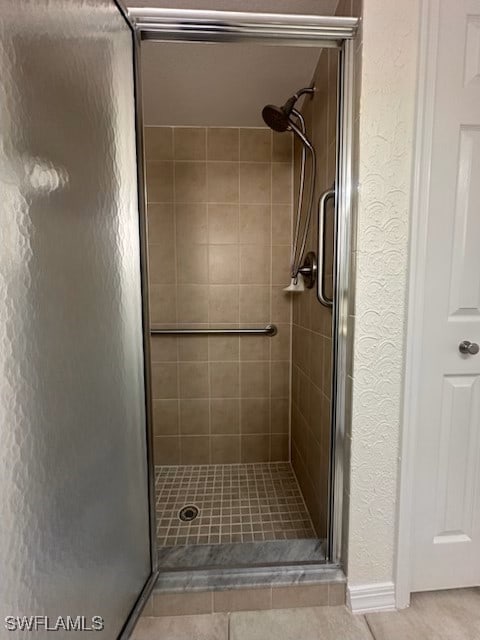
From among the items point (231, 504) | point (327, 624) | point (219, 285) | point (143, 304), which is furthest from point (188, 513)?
point (219, 285)

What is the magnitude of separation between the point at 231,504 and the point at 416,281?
1.37 meters

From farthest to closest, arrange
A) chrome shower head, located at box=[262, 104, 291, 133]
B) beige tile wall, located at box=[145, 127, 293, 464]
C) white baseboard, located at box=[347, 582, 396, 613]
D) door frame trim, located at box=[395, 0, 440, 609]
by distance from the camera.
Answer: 1. beige tile wall, located at box=[145, 127, 293, 464]
2. chrome shower head, located at box=[262, 104, 291, 133]
3. white baseboard, located at box=[347, 582, 396, 613]
4. door frame trim, located at box=[395, 0, 440, 609]

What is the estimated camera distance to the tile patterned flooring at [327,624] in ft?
2.89

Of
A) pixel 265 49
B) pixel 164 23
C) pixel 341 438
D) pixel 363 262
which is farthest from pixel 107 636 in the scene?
pixel 265 49

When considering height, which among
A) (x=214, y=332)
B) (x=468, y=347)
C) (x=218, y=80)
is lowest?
(x=214, y=332)

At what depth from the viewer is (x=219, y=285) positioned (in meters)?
1.80

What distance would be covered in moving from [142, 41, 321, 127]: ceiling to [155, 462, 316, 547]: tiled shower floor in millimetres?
1983

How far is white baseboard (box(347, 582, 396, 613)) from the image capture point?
0.94 meters

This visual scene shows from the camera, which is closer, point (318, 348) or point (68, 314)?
point (68, 314)

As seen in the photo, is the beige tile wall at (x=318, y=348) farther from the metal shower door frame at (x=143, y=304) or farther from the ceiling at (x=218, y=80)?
the metal shower door frame at (x=143, y=304)

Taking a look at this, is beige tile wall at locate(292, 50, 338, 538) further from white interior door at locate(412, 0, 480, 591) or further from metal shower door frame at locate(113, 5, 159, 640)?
metal shower door frame at locate(113, 5, 159, 640)

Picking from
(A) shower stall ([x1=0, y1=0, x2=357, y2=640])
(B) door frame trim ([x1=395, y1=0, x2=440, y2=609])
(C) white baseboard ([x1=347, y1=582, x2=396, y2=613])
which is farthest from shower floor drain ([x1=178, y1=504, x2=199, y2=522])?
(B) door frame trim ([x1=395, y1=0, x2=440, y2=609])

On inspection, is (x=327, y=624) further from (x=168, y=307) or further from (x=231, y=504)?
(x=168, y=307)

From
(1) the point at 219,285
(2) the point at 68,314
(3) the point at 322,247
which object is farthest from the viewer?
(1) the point at 219,285
